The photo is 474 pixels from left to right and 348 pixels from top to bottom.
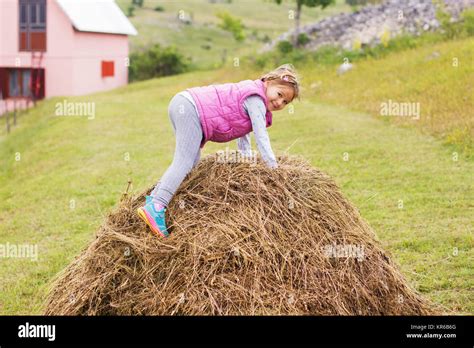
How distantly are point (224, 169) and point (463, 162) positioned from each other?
6.91 meters

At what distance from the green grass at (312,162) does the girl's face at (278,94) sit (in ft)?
7.17

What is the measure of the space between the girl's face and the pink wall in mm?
27505

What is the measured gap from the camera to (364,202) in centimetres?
970

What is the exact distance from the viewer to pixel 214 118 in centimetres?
545

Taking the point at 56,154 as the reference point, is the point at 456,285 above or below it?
above

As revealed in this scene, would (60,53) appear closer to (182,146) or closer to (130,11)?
(130,11)

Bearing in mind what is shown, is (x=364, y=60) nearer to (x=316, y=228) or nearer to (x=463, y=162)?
(x=463, y=162)

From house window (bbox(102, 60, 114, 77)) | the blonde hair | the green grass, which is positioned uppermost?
the blonde hair

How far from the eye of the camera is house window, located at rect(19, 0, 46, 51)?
3256 cm

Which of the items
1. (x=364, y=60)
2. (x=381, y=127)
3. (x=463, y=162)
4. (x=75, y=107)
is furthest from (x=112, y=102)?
(x=463, y=162)

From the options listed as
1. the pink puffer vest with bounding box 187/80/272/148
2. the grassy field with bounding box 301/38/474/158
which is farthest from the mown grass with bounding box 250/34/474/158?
the pink puffer vest with bounding box 187/80/272/148

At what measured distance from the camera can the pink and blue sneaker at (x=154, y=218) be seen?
5.30 m

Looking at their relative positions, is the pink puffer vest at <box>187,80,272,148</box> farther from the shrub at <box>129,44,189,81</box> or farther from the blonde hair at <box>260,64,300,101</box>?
the shrub at <box>129,44,189,81</box>

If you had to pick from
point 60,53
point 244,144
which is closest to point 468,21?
point 60,53
